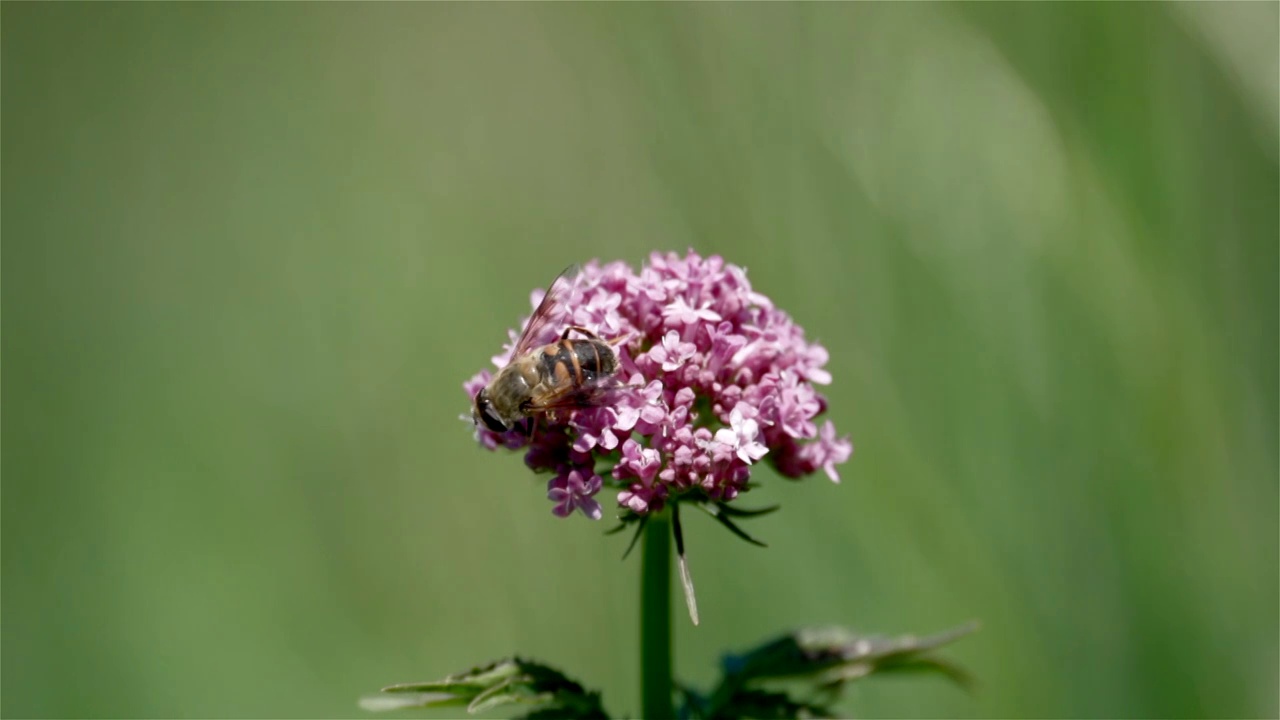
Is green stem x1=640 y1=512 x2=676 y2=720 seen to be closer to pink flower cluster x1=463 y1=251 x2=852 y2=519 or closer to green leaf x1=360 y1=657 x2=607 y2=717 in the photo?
green leaf x1=360 y1=657 x2=607 y2=717

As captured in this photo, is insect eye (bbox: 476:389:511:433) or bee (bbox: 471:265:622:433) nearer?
bee (bbox: 471:265:622:433)

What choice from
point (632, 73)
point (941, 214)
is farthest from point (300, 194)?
point (941, 214)

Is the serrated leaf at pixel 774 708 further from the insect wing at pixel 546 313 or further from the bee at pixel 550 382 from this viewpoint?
the insect wing at pixel 546 313

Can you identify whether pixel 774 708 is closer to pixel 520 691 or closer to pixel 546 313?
pixel 520 691

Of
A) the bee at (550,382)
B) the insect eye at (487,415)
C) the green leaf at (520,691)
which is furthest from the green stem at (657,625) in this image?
the insect eye at (487,415)

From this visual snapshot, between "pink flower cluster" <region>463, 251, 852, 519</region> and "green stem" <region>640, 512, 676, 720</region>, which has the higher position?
"pink flower cluster" <region>463, 251, 852, 519</region>

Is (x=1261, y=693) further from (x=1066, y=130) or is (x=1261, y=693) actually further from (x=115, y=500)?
(x=115, y=500)

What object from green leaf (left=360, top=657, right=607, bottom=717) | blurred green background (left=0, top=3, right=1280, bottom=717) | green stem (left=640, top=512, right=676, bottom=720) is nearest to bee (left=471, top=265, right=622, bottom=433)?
green stem (left=640, top=512, right=676, bottom=720)
